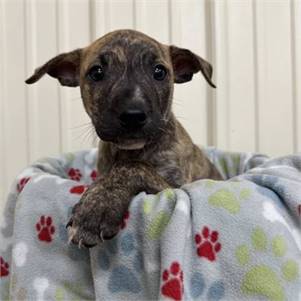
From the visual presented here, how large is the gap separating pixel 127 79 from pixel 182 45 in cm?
84

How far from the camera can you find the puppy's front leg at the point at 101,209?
1.38m

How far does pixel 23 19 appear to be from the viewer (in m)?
2.48

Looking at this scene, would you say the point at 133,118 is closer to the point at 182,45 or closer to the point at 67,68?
the point at 67,68

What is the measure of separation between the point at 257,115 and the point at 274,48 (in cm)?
34

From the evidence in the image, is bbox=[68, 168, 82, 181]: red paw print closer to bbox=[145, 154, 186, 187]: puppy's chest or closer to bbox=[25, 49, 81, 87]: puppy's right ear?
bbox=[25, 49, 81, 87]: puppy's right ear

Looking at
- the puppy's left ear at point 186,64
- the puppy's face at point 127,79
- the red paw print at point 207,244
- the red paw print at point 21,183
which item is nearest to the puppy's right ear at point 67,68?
the puppy's face at point 127,79

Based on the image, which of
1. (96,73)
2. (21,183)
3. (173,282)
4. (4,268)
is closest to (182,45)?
(96,73)

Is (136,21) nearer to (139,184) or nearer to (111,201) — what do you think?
(139,184)

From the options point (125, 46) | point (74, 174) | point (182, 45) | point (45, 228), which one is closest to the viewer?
point (45, 228)

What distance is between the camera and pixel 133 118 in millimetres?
1604

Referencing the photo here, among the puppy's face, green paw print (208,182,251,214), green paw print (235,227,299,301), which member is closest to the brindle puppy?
the puppy's face

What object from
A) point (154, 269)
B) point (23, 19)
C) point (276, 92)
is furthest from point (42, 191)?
point (276, 92)

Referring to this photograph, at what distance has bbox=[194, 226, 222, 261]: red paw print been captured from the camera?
1.39 m

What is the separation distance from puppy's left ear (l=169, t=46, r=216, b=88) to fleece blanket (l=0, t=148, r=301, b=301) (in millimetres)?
623
